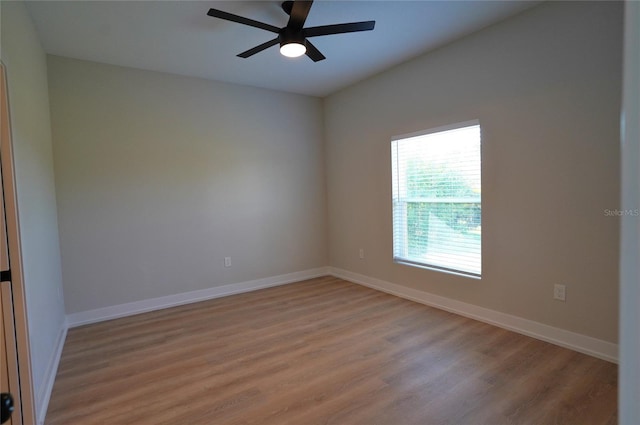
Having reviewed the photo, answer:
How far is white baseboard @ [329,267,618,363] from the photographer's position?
2504 mm

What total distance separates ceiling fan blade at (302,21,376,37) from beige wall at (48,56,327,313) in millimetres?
2107

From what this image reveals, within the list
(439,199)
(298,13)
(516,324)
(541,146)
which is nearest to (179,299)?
(439,199)

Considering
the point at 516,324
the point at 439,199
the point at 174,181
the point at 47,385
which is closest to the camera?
the point at 47,385

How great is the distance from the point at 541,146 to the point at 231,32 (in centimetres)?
282

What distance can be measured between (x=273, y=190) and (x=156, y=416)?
3.14 meters

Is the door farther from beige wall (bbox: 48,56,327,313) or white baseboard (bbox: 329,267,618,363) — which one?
white baseboard (bbox: 329,267,618,363)

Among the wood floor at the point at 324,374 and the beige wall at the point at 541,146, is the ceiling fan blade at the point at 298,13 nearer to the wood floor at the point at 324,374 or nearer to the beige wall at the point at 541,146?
the beige wall at the point at 541,146

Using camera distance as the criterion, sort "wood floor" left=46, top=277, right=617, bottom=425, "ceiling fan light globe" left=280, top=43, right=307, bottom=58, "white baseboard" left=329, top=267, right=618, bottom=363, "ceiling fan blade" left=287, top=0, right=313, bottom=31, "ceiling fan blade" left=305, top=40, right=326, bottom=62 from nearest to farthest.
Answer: "wood floor" left=46, top=277, right=617, bottom=425 < "ceiling fan blade" left=287, top=0, right=313, bottom=31 < "white baseboard" left=329, top=267, right=618, bottom=363 < "ceiling fan light globe" left=280, top=43, right=307, bottom=58 < "ceiling fan blade" left=305, top=40, right=326, bottom=62

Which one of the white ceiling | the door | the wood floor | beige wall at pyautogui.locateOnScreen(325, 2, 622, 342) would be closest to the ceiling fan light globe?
the white ceiling

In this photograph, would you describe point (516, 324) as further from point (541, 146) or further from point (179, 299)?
point (179, 299)

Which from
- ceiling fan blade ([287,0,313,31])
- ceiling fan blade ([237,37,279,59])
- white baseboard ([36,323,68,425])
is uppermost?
ceiling fan blade ([287,0,313,31])

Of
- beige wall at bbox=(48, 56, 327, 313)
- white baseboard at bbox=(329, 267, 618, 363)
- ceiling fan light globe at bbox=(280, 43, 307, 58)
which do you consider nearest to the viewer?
white baseboard at bbox=(329, 267, 618, 363)

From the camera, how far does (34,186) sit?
7.89 ft

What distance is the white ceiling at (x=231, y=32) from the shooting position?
2.64 m
